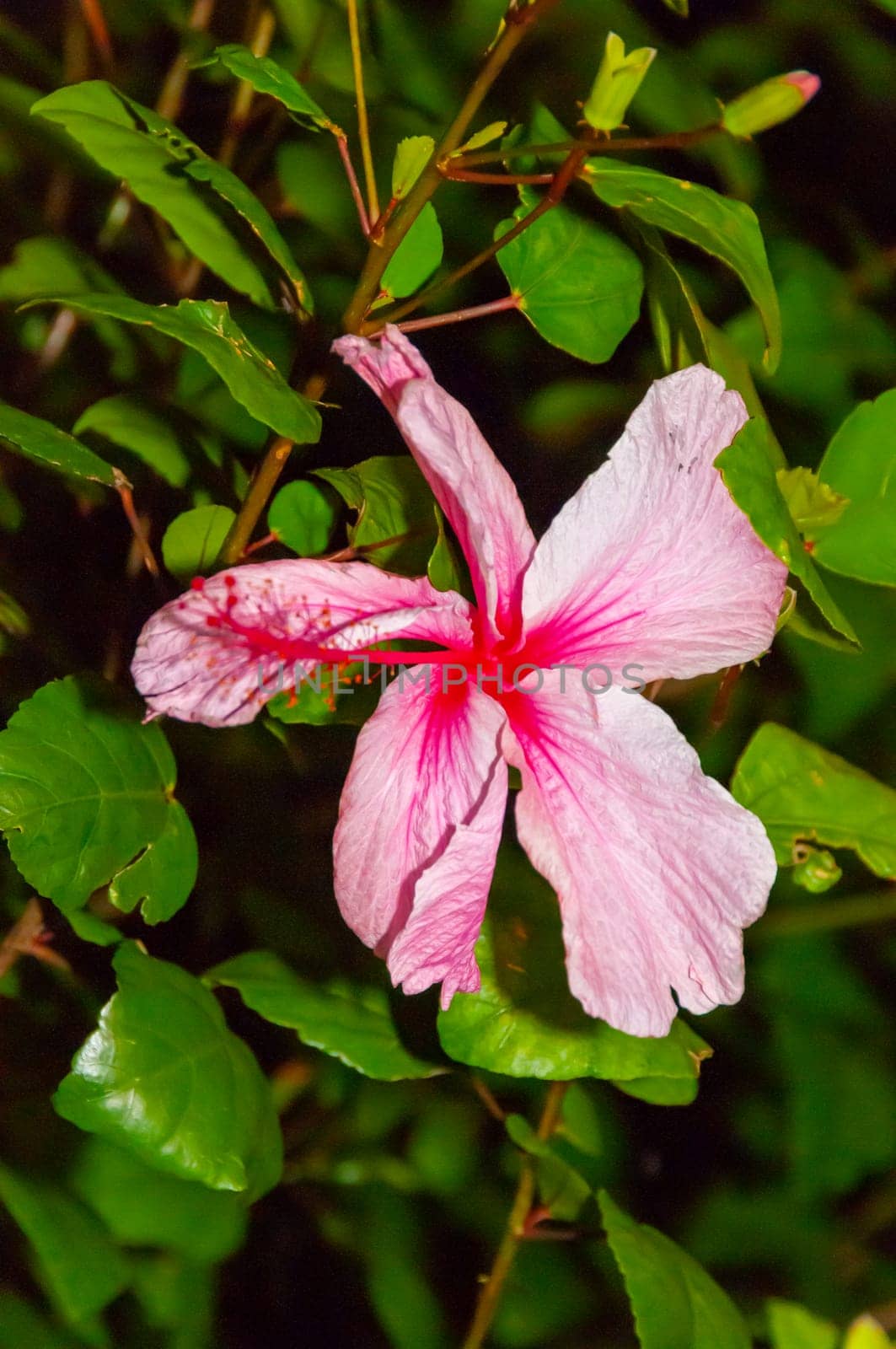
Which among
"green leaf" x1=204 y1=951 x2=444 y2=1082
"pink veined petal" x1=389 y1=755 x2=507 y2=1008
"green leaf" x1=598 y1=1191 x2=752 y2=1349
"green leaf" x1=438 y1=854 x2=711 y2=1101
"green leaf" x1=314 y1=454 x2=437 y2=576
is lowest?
"green leaf" x1=598 y1=1191 x2=752 y2=1349

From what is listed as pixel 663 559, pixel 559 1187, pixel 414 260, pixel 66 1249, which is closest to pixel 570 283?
pixel 414 260

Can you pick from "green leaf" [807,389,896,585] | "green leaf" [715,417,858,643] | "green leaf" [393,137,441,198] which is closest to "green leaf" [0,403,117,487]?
"green leaf" [393,137,441,198]

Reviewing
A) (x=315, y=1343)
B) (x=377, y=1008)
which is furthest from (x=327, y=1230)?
(x=377, y=1008)

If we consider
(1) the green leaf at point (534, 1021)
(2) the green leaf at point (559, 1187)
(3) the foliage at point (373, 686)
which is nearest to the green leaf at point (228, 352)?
(3) the foliage at point (373, 686)

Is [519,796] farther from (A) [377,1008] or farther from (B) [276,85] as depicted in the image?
(B) [276,85]

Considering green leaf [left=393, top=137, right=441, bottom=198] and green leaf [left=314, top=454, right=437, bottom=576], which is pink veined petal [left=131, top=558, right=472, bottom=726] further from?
green leaf [left=393, top=137, right=441, bottom=198]

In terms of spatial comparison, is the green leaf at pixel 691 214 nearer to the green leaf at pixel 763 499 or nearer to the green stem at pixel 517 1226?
the green leaf at pixel 763 499
